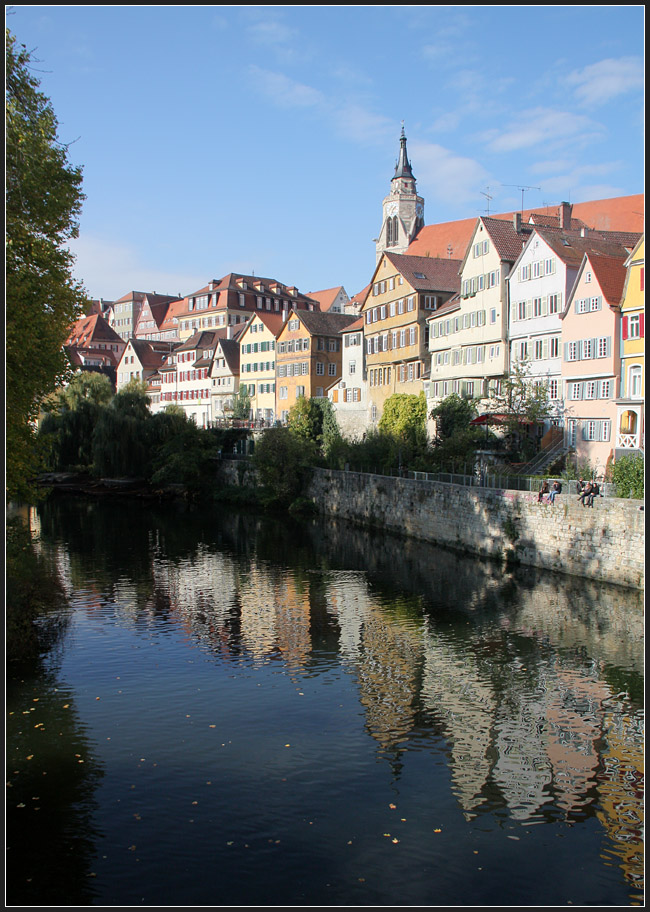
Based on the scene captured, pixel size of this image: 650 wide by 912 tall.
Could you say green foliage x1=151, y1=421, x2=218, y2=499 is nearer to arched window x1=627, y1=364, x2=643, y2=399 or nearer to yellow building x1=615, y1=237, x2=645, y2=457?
yellow building x1=615, y1=237, x2=645, y2=457

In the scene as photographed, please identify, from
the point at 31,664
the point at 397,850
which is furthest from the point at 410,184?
the point at 397,850

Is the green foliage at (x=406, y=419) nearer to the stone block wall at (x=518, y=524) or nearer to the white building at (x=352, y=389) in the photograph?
the stone block wall at (x=518, y=524)

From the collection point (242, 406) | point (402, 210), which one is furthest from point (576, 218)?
point (242, 406)

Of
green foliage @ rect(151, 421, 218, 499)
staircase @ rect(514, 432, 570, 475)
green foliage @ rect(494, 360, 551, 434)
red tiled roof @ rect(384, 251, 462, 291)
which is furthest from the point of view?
green foliage @ rect(151, 421, 218, 499)

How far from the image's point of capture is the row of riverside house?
32844 mm

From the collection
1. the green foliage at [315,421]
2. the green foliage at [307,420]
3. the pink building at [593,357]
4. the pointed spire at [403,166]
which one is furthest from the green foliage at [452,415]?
the pointed spire at [403,166]

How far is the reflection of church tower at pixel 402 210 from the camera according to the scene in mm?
90250

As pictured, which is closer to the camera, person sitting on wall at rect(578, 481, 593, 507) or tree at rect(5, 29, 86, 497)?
tree at rect(5, 29, 86, 497)

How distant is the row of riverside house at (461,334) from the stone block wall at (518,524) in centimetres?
495

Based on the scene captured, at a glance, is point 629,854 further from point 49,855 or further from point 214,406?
point 214,406

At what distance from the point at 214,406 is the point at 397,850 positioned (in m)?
70.5

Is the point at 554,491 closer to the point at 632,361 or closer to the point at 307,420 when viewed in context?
the point at 632,361

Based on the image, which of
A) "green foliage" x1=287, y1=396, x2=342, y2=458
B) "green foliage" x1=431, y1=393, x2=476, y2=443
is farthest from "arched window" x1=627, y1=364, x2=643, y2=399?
"green foliage" x1=287, y1=396, x2=342, y2=458

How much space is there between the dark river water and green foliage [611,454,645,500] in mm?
3104
